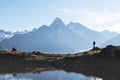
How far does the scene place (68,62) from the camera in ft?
340

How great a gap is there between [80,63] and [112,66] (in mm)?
13182

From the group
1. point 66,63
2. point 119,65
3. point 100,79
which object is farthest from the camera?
point 66,63

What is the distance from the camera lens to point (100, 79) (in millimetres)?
67250

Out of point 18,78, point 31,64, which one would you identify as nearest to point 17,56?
point 31,64

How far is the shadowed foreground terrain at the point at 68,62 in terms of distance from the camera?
3514 inches

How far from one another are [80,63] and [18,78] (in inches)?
1270

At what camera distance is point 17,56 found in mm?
117438

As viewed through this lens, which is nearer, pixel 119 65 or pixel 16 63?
pixel 119 65

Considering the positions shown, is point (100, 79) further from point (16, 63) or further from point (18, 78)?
point (16, 63)

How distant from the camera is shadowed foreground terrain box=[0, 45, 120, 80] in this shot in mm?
89250

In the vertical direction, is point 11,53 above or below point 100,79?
above

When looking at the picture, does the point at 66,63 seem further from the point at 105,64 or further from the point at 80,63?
the point at 105,64

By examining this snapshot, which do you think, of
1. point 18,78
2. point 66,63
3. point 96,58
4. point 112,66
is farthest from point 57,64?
point 18,78

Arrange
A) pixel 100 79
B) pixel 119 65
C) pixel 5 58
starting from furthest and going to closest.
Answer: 1. pixel 5 58
2. pixel 119 65
3. pixel 100 79
